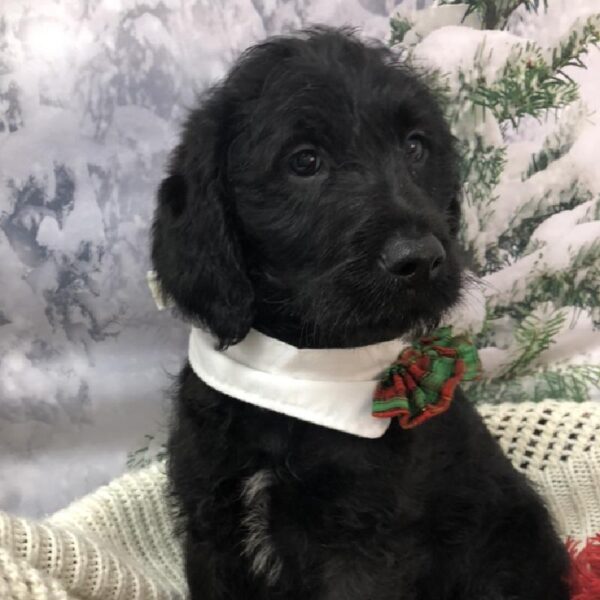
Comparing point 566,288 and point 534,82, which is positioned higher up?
point 534,82

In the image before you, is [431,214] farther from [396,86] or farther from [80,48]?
[80,48]

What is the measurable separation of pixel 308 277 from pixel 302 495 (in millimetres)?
368

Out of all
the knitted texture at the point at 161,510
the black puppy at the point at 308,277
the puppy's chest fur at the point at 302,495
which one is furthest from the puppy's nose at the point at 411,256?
the knitted texture at the point at 161,510

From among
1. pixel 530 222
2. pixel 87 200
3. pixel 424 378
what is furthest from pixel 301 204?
pixel 530 222

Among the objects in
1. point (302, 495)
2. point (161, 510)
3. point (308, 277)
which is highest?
point (308, 277)

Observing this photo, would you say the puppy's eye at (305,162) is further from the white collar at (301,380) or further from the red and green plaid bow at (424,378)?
the red and green plaid bow at (424,378)

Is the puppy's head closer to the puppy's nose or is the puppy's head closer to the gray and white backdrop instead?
the puppy's nose

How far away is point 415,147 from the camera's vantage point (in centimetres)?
156

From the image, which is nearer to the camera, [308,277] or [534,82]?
[308,277]

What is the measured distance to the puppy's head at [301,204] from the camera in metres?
1.34

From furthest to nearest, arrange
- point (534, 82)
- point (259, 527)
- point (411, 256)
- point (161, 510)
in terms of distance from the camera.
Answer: point (534, 82) < point (161, 510) < point (259, 527) < point (411, 256)

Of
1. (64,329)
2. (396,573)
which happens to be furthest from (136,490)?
(396,573)

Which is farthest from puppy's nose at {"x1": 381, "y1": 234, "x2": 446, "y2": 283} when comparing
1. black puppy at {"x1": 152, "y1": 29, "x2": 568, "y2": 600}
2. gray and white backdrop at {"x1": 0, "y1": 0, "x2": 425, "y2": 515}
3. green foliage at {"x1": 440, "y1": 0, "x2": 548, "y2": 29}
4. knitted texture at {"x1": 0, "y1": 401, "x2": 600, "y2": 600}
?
green foliage at {"x1": 440, "y1": 0, "x2": 548, "y2": 29}

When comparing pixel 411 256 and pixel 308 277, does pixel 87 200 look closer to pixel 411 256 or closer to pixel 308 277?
pixel 308 277
